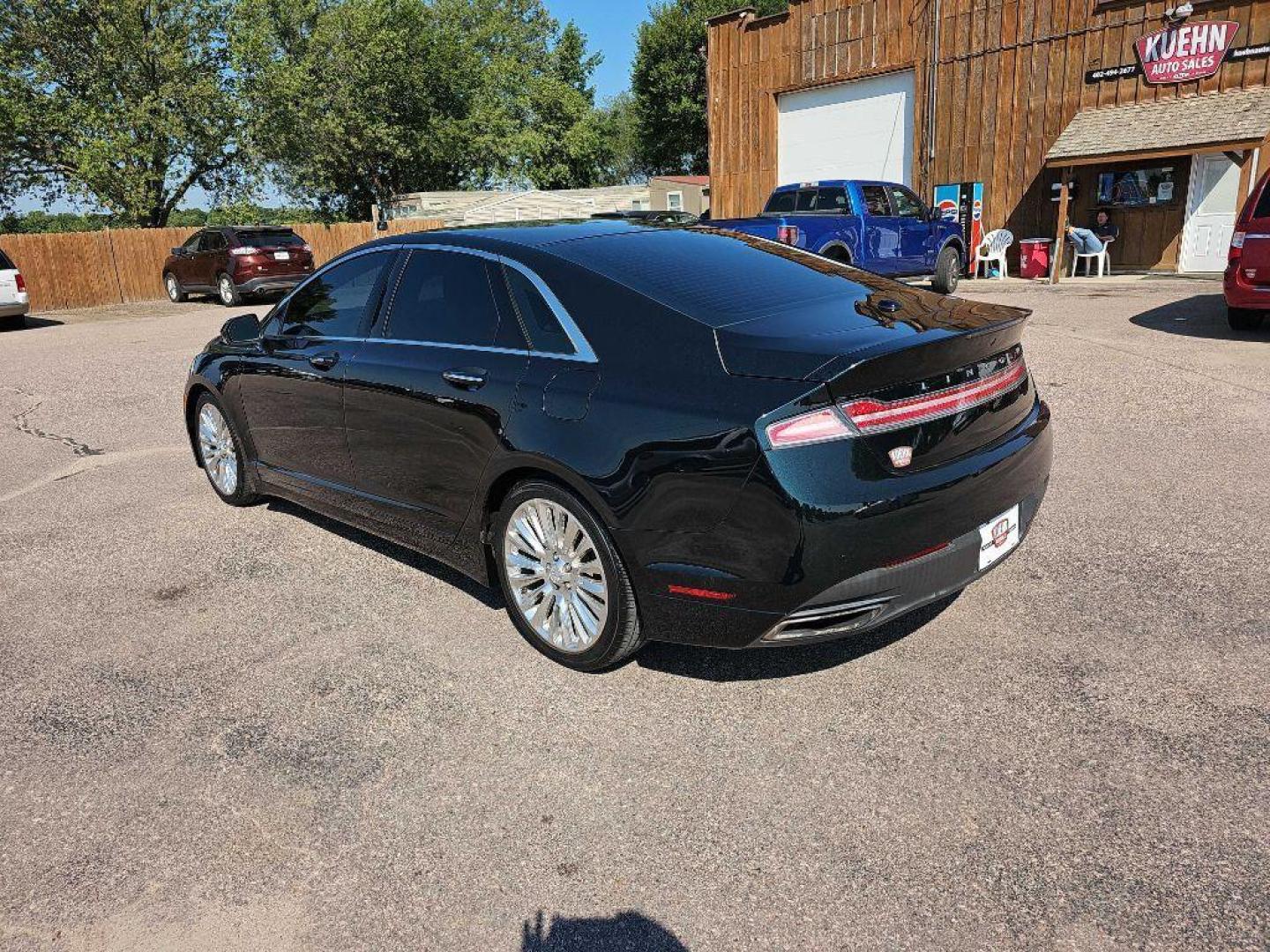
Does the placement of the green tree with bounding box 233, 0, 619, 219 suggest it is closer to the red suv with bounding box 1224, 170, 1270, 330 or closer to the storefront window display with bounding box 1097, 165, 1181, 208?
the storefront window display with bounding box 1097, 165, 1181, 208

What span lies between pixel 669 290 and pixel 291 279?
18.4m

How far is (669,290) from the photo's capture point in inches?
131

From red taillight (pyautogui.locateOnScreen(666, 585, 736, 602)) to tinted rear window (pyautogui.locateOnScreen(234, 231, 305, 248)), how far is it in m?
19.5

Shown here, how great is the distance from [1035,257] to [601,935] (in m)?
19.5

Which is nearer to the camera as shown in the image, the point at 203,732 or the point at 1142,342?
the point at 203,732

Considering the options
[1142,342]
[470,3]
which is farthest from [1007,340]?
[470,3]

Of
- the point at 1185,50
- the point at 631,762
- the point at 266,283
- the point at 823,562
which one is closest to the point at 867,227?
the point at 1185,50

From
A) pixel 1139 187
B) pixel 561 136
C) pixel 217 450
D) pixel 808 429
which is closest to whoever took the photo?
pixel 808 429

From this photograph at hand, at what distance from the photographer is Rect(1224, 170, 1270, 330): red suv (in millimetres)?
Answer: 9047

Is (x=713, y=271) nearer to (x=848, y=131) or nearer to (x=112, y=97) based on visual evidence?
(x=848, y=131)

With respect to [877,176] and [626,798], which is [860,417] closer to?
[626,798]

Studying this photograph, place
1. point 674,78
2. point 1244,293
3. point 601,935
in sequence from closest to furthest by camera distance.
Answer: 1. point 601,935
2. point 1244,293
3. point 674,78

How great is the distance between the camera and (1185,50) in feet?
55.8

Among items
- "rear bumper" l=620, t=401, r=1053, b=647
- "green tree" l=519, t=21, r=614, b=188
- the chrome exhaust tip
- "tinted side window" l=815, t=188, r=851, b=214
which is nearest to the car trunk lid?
"rear bumper" l=620, t=401, r=1053, b=647
